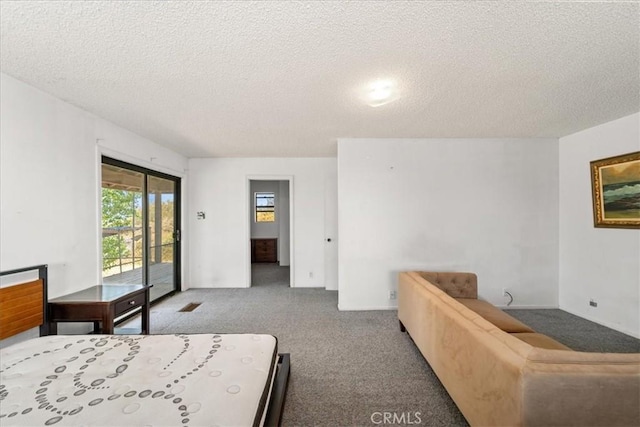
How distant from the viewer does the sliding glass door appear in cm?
314

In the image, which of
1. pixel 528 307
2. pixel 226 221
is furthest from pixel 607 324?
A: pixel 226 221

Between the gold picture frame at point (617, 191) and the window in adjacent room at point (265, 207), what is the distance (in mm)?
6724

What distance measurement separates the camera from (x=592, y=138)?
323 centimetres

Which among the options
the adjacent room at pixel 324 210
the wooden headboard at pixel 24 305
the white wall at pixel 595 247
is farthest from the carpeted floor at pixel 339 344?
the wooden headboard at pixel 24 305

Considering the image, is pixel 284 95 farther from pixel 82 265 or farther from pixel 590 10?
pixel 82 265

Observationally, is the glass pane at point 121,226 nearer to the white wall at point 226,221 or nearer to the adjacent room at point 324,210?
the adjacent room at point 324,210

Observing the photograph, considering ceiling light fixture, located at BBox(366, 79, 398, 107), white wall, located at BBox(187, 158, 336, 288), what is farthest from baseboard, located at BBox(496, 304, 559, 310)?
ceiling light fixture, located at BBox(366, 79, 398, 107)

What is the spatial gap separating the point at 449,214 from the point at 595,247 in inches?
68.5

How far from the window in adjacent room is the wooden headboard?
5.70 meters

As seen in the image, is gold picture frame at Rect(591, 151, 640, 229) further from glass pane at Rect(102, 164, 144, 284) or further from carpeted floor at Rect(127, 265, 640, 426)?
glass pane at Rect(102, 164, 144, 284)

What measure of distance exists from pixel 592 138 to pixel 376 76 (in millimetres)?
3318

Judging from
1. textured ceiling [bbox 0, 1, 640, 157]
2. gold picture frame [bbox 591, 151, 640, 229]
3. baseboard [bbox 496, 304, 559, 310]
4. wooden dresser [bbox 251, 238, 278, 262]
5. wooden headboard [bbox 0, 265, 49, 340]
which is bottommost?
baseboard [bbox 496, 304, 559, 310]

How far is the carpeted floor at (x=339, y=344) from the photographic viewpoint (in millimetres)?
1795

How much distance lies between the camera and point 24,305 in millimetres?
1921
